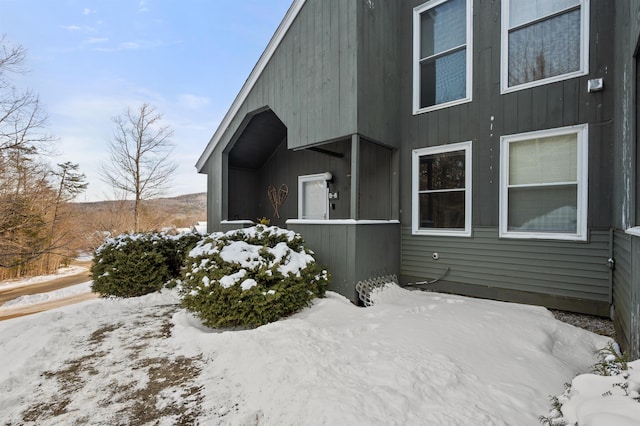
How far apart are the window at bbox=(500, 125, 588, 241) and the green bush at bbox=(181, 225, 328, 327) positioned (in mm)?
3037

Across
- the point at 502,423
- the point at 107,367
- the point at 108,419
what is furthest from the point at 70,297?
the point at 502,423

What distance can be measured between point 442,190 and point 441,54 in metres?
2.41

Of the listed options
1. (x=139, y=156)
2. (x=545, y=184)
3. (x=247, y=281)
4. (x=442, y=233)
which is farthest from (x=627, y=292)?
(x=139, y=156)

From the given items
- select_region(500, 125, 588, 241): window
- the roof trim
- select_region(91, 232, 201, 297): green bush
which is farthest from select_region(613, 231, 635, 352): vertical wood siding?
select_region(91, 232, 201, 297): green bush

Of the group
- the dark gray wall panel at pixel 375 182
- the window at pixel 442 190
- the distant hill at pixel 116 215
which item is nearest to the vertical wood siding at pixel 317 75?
the dark gray wall panel at pixel 375 182

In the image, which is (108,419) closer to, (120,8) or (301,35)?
(301,35)

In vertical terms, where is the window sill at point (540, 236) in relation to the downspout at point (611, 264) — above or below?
above

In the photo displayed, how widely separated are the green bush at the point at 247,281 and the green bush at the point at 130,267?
2.10m

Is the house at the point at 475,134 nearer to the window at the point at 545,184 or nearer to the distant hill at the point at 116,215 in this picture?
the window at the point at 545,184

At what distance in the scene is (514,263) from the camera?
13.8 ft

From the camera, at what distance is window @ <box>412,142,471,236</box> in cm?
468

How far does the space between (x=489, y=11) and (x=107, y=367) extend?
6780mm

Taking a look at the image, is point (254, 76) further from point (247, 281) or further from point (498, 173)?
point (498, 173)

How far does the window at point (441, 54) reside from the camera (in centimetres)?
477
